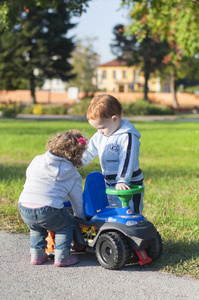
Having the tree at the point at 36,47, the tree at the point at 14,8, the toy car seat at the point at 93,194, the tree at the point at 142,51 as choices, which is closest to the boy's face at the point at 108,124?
the toy car seat at the point at 93,194

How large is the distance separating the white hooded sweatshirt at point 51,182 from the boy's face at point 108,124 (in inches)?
15.8

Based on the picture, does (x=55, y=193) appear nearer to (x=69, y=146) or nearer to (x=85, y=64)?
(x=69, y=146)

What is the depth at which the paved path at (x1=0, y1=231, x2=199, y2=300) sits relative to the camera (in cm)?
269

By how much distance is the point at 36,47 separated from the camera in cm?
3762

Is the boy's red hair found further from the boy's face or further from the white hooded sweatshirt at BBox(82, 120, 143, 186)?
the white hooded sweatshirt at BBox(82, 120, 143, 186)

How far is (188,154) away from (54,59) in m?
29.6

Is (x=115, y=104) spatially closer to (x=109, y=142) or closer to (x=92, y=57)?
(x=109, y=142)

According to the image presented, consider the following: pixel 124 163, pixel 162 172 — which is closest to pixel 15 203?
pixel 124 163

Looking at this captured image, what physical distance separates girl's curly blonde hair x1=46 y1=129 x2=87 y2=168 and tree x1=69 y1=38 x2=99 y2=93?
51411 millimetres

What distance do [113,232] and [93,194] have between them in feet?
1.23

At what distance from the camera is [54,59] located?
38.0 meters

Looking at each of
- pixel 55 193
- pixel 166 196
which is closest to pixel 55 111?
pixel 166 196

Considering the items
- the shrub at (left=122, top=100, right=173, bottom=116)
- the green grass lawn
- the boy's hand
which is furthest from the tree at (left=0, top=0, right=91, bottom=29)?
the shrub at (left=122, top=100, right=173, bottom=116)

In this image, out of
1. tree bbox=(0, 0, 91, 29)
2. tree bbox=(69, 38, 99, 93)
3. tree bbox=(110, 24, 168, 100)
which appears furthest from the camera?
tree bbox=(69, 38, 99, 93)
